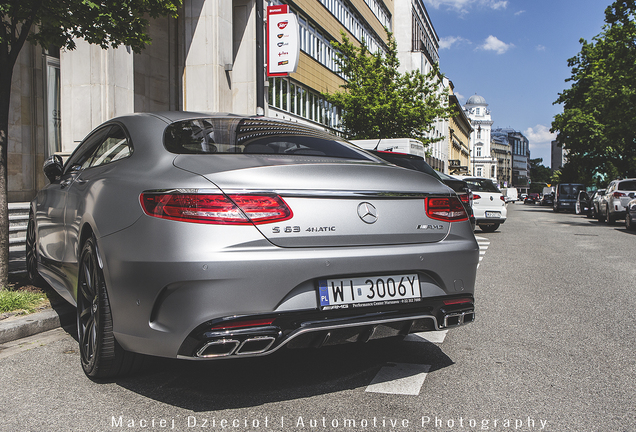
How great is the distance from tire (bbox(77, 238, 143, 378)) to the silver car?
0.03 ft

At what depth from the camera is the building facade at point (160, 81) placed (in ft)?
40.7

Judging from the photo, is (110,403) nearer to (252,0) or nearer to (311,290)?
(311,290)

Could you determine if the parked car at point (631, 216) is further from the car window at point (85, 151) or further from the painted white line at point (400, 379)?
the car window at point (85, 151)

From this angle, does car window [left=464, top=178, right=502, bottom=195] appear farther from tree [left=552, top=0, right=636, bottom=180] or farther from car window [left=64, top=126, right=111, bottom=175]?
car window [left=64, top=126, right=111, bottom=175]

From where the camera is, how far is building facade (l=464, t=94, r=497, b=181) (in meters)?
172

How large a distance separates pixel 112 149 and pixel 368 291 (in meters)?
1.96

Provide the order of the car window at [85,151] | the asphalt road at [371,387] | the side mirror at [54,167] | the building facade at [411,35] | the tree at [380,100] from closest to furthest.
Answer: the asphalt road at [371,387]
the car window at [85,151]
the side mirror at [54,167]
the tree at [380,100]
the building facade at [411,35]

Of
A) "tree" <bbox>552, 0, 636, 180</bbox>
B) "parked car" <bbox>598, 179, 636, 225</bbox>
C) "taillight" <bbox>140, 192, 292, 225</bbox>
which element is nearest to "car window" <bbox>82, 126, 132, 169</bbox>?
"taillight" <bbox>140, 192, 292, 225</bbox>

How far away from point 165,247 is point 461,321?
1.68 metres

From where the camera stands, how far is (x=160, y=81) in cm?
1780

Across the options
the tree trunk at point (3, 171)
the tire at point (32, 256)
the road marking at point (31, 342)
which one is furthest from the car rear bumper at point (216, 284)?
the tree trunk at point (3, 171)

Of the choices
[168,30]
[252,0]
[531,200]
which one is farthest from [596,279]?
→ [531,200]

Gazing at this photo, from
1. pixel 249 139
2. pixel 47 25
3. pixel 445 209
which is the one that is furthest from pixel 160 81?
pixel 445 209

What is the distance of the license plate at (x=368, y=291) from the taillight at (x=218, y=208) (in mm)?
420
